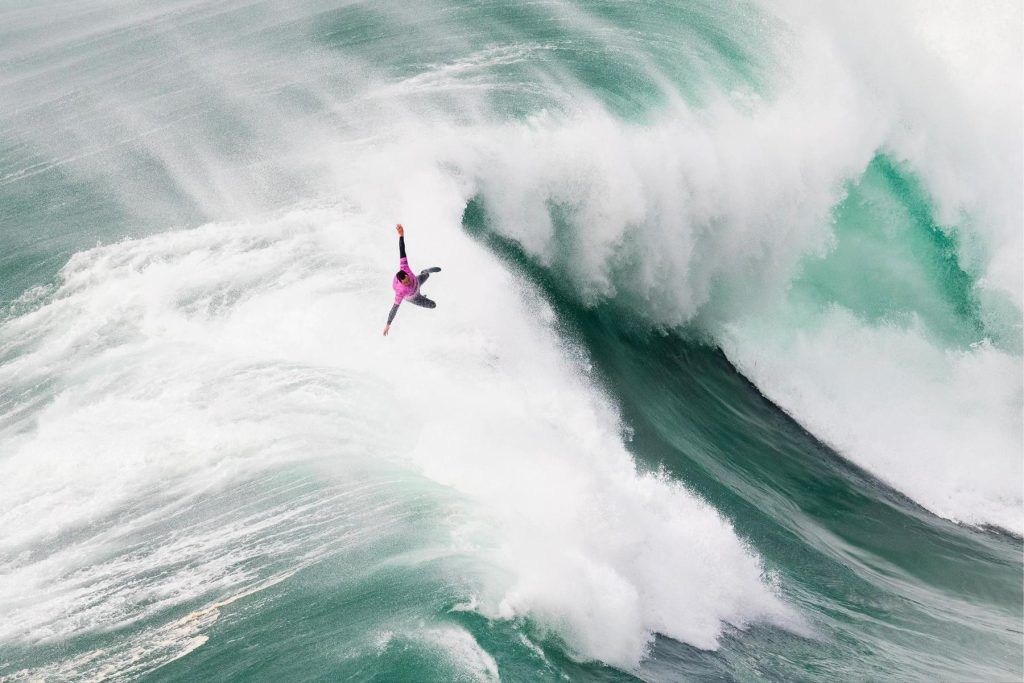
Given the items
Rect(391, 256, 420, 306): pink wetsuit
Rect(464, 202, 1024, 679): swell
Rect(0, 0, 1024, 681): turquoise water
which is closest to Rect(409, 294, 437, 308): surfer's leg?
Rect(391, 256, 420, 306): pink wetsuit

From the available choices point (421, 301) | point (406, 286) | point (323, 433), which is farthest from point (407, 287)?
point (323, 433)

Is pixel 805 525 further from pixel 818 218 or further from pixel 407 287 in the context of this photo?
pixel 818 218

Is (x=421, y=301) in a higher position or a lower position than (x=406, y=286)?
lower

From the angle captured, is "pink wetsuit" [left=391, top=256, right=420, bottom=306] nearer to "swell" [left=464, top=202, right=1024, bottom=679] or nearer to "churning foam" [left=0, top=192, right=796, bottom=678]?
"churning foam" [left=0, top=192, right=796, bottom=678]

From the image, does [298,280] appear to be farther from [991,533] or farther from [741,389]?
[991,533]

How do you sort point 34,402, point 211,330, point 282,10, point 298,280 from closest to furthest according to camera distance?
point 34,402
point 211,330
point 298,280
point 282,10

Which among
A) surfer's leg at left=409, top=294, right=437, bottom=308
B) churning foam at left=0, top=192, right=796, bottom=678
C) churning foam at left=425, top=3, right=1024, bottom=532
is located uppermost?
churning foam at left=425, top=3, right=1024, bottom=532

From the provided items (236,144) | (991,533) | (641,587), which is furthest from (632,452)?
(236,144)

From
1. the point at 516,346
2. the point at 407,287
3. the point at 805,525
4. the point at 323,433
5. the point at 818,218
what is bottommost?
the point at 323,433
